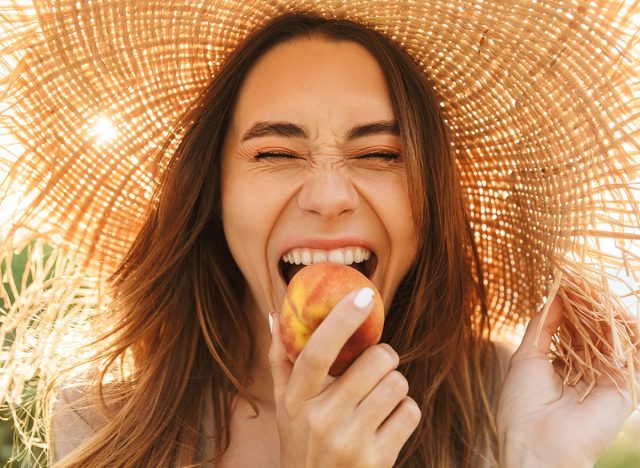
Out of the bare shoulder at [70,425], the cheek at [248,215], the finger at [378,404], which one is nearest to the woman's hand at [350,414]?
the finger at [378,404]

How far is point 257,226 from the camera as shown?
1863 millimetres

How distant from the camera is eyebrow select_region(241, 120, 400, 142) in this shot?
1.85 metres

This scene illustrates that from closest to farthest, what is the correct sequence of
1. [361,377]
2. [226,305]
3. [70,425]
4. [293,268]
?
[361,377], [293,268], [70,425], [226,305]

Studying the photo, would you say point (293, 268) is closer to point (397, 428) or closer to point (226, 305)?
point (226, 305)

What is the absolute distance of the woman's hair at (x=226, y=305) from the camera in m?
2.00

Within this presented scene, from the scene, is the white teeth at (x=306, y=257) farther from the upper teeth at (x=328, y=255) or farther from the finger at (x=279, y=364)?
the finger at (x=279, y=364)

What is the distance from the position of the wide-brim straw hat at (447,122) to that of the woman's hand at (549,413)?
87mm

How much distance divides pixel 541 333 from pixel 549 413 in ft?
0.75

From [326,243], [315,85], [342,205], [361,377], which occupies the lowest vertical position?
[361,377]

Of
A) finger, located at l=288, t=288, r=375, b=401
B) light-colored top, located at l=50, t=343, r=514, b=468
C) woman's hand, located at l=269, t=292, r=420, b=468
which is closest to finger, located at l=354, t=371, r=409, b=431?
woman's hand, located at l=269, t=292, r=420, b=468

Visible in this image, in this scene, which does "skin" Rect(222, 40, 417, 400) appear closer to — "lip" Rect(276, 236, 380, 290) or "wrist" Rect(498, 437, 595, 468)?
"lip" Rect(276, 236, 380, 290)

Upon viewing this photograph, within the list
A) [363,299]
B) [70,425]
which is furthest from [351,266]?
[70,425]

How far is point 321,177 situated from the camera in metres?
1.82

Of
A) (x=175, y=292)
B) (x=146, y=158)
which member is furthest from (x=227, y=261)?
(x=146, y=158)
